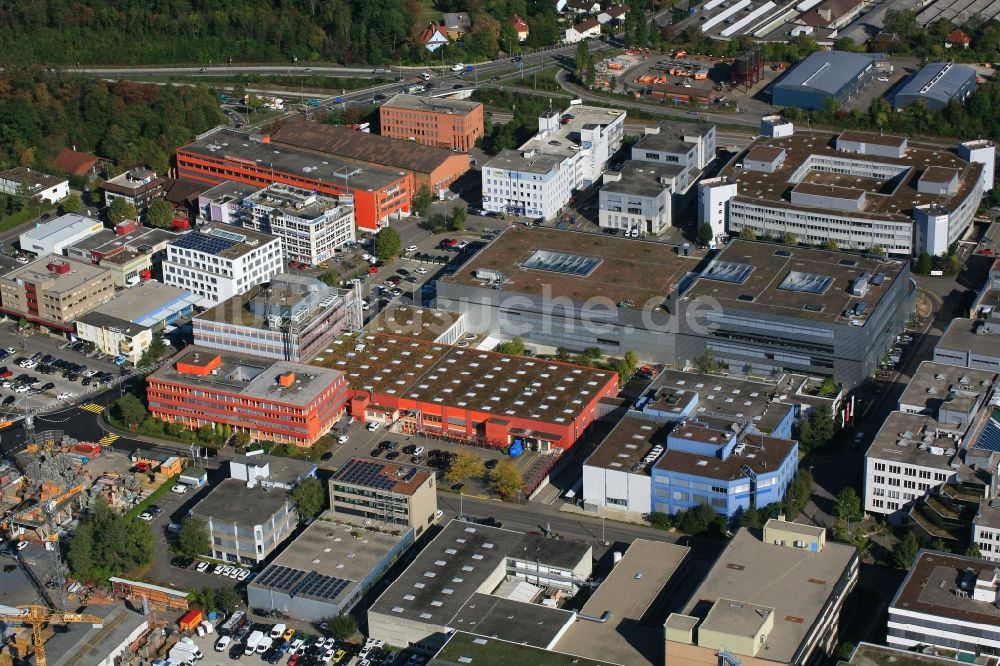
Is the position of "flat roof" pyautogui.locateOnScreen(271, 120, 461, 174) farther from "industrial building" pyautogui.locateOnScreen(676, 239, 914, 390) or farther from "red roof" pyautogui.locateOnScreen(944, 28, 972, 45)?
"red roof" pyautogui.locateOnScreen(944, 28, 972, 45)

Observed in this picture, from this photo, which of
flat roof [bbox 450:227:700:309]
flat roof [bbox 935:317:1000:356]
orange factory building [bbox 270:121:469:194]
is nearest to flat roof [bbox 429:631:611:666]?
flat roof [bbox 450:227:700:309]

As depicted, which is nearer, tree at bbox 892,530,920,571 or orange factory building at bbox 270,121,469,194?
tree at bbox 892,530,920,571

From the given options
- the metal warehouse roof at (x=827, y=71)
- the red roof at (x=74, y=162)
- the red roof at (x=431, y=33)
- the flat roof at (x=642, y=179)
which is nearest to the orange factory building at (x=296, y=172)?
the red roof at (x=74, y=162)

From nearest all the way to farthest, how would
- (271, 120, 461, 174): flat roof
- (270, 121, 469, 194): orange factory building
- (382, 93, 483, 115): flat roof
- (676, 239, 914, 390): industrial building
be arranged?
1. (676, 239, 914, 390): industrial building
2. (270, 121, 469, 194): orange factory building
3. (271, 120, 461, 174): flat roof
4. (382, 93, 483, 115): flat roof

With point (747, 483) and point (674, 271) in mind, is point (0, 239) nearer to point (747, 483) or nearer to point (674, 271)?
point (674, 271)

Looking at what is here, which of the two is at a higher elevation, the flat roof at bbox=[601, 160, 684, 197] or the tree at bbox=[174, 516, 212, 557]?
the flat roof at bbox=[601, 160, 684, 197]

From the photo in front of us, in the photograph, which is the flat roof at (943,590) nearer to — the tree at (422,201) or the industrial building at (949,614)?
the industrial building at (949,614)
